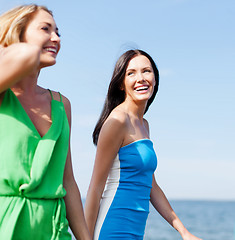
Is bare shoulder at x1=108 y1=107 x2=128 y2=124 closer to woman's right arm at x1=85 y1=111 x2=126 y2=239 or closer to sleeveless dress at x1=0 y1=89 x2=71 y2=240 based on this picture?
woman's right arm at x1=85 y1=111 x2=126 y2=239

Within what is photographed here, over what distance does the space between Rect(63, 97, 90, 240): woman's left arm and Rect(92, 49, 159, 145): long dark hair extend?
145 centimetres

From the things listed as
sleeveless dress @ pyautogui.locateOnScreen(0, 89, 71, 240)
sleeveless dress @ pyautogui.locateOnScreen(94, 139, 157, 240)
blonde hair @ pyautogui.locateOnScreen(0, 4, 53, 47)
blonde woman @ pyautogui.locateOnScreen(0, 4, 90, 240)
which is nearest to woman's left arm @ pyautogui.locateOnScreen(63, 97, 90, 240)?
blonde woman @ pyautogui.locateOnScreen(0, 4, 90, 240)

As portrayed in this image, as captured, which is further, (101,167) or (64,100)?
(101,167)

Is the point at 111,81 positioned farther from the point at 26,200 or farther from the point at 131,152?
the point at 26,200

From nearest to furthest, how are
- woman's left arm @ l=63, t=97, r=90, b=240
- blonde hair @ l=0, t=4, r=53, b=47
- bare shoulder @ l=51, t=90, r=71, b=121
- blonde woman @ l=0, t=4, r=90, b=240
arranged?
1. blonde woman @ l=0, t=4, r=90, b=240
2. blonde hair @ l=0, t=4, r=53, b=47
3. woman's left arm @ l=63, t=97, r=90, b=240
4. bare shoulder @ l=51, t=90, r=71, b=121

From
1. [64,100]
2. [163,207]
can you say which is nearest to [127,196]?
[163,207]

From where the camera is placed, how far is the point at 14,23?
2.17 meters

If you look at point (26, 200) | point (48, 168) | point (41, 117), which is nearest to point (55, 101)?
point (41, 117)

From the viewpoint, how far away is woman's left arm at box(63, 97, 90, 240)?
2316mm

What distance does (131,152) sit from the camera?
344 centimetres

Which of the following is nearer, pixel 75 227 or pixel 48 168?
pixel 48 168

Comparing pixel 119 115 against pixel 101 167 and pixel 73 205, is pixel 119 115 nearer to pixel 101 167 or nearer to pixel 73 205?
pixel 101 167

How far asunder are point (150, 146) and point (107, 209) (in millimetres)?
603

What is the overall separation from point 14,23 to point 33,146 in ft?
1.90
